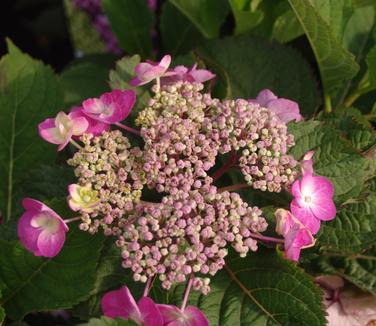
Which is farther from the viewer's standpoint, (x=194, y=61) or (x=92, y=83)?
(x=92, y=83)

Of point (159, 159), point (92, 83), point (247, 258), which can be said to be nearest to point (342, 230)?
point (247, 258)

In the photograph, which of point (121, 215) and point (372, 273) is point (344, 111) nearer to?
point (372, 273)

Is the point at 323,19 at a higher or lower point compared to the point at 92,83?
higher

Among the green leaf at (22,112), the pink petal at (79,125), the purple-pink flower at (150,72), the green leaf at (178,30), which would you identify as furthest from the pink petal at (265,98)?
the green leaf at (178,30)

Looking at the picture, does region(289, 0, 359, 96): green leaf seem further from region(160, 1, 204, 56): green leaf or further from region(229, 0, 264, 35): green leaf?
region(160, 1, 204, 56): green leaf

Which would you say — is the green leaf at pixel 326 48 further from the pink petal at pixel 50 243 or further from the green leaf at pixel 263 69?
the pink petal at pixel 50 243

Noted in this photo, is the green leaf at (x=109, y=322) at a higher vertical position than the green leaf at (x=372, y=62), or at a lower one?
lower

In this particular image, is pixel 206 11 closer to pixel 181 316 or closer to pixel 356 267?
pixel 356 267
